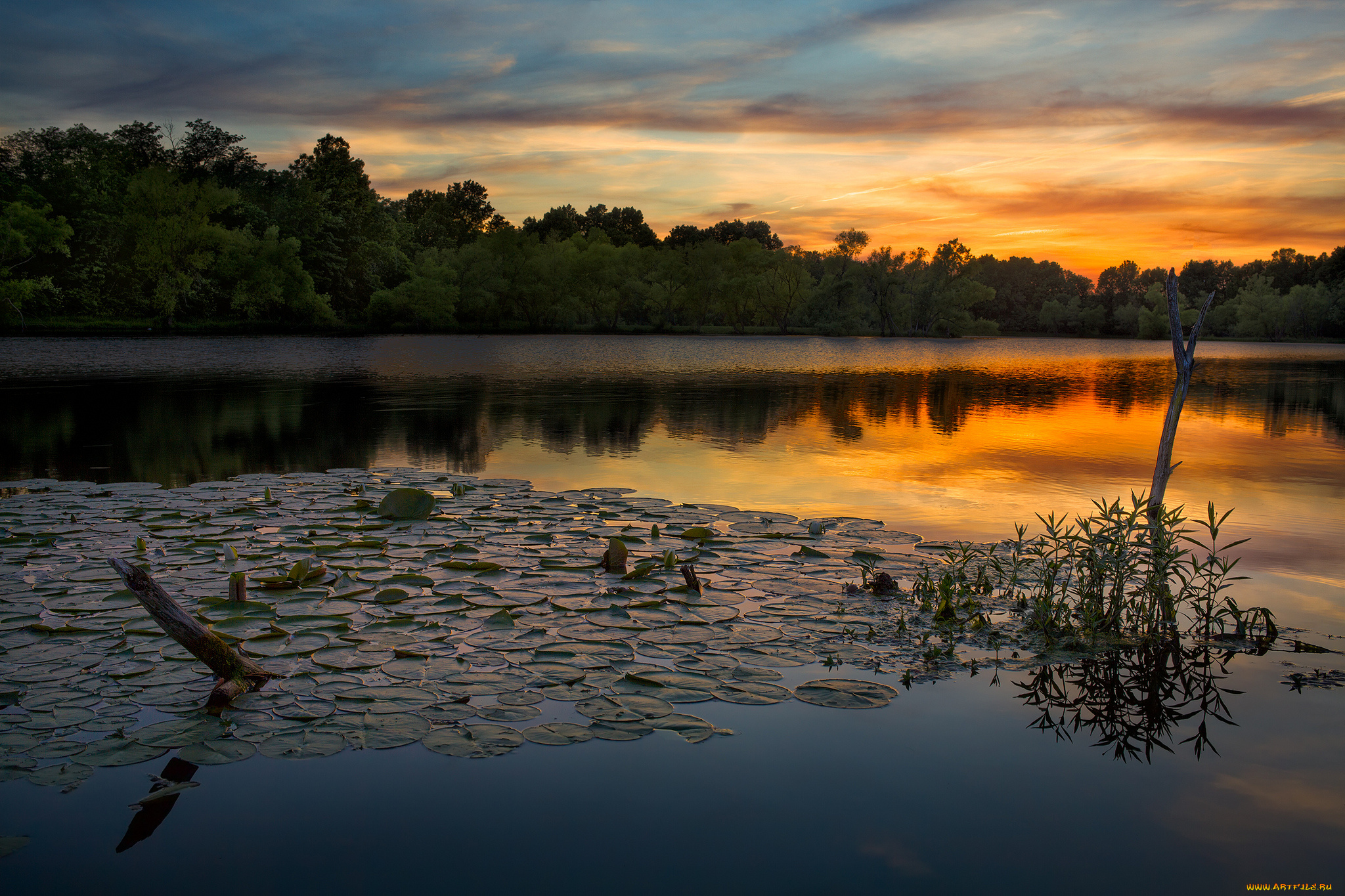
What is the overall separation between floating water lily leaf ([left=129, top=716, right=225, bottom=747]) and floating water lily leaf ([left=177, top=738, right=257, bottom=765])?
2.4 inches

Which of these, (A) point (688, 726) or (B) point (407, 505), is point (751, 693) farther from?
(B) point (407, 505)

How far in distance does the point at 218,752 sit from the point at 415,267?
87334 mm

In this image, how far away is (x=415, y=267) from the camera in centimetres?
8581

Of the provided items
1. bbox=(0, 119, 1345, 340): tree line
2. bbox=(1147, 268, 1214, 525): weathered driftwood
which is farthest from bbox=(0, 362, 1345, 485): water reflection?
bbox=(0, 119, 1345, 340): tree line

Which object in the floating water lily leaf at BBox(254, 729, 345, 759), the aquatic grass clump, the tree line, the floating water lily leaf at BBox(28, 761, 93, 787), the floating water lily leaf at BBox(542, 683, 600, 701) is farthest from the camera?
the tree line

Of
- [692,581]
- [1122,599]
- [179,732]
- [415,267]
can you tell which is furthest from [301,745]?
[415,267]

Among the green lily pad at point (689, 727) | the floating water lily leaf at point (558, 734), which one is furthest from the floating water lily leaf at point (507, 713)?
the green lily pad at point (689, 727)

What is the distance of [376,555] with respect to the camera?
24.8ft

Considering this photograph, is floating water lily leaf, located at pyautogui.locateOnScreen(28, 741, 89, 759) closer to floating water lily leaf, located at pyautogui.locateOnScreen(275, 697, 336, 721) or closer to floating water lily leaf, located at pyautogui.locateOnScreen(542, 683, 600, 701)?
floating water lily leaf, located at pyautogui.locateOnScreen(275, 697, 336, 721)

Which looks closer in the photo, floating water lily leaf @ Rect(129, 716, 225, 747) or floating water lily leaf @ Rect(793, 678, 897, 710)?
floating water lily leaf @ Rect(129, 716, 225, 747)

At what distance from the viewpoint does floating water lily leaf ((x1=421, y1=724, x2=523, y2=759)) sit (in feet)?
14.1

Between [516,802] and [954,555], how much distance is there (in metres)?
4.51

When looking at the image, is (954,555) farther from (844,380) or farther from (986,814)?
(844,380)

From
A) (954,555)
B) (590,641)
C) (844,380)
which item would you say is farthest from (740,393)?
(590,641)
